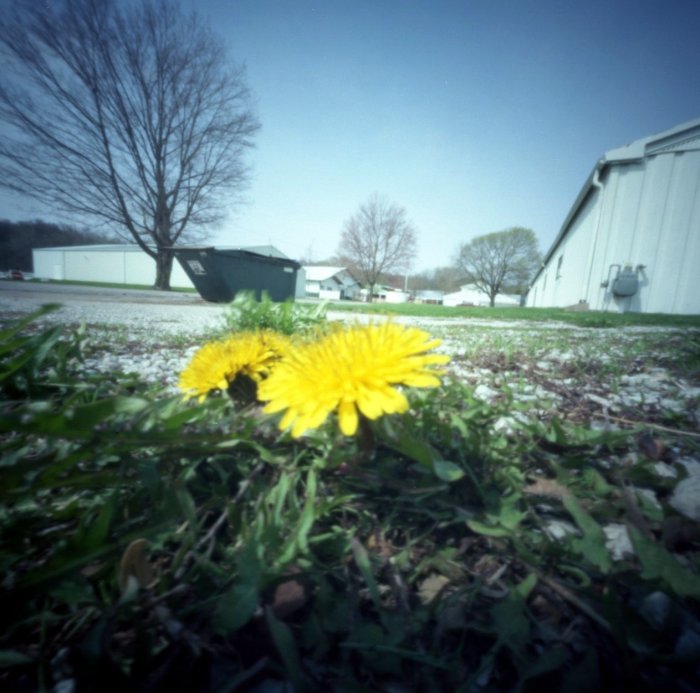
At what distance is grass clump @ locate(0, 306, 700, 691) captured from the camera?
0.56 meters

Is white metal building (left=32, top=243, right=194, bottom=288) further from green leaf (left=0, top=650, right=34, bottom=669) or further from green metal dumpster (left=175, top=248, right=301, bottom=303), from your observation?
green leaf (left=0, top=650, right=34, bottom=669)

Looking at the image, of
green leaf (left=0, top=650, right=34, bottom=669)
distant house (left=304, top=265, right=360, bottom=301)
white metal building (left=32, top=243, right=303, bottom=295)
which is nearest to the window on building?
green leaf (left=0, top=650, right=34, bottom=669)

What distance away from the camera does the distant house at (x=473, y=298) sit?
174 ft

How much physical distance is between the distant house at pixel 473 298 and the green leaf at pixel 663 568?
5394 centimetres

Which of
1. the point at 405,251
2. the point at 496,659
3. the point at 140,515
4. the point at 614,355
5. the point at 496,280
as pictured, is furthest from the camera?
the point at 496,280

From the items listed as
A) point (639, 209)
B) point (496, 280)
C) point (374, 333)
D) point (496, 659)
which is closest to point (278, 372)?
point (374, 333)

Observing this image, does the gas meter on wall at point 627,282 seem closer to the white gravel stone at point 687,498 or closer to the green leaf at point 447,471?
the white gravel stone at point 687,498

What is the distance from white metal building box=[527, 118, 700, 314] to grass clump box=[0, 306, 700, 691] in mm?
13816

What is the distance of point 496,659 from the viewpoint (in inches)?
23.5

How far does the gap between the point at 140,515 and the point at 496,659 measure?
784 mm

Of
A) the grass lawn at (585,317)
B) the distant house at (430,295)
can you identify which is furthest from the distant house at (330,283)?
the grass lawn at (585,317)

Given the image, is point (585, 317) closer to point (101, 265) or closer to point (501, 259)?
point (501, 259)

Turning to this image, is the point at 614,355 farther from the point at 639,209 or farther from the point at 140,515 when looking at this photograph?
the point at 639,209

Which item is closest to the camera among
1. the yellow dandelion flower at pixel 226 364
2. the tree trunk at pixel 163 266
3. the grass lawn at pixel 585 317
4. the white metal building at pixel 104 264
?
the yellow dandelion flower at pixel 226 364
